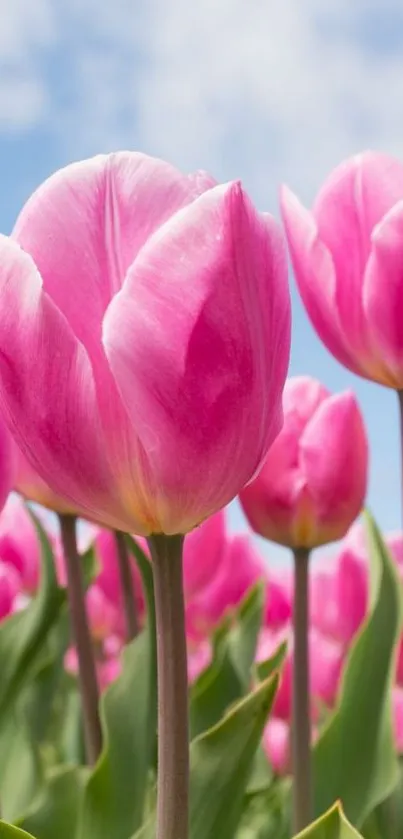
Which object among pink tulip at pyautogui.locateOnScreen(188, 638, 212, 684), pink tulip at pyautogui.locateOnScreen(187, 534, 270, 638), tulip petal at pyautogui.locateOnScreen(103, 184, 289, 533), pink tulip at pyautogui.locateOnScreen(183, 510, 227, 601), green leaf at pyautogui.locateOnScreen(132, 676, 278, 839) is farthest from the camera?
pink tulip at pyautogui.locateOnScreen(188, 638, 212, 684)

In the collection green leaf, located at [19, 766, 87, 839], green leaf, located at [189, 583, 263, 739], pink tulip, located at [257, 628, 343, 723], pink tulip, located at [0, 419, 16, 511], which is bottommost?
pink tulip, located at [257, 628, 343, 723]

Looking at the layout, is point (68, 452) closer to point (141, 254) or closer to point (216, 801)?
point (141, 254)

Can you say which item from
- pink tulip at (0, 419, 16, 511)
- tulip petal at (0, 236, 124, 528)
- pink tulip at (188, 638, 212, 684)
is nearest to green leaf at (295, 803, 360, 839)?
tulip petal at (0, 236, 124, 528)

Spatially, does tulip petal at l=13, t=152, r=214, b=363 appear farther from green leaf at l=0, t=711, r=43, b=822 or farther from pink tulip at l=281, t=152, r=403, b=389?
green leaf at l=0, t=711, r=43, b=822

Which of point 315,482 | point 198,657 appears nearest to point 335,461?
point 315,482

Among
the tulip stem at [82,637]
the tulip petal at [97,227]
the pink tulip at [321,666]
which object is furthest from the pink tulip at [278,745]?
the tulip petal at [97,227]

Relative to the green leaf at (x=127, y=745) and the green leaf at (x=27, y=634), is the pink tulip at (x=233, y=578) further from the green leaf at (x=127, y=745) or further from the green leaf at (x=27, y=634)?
the green leaf at (x=127, y=745)

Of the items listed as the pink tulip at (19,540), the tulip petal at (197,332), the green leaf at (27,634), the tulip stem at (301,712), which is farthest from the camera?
the pink tulip at (19,540)
